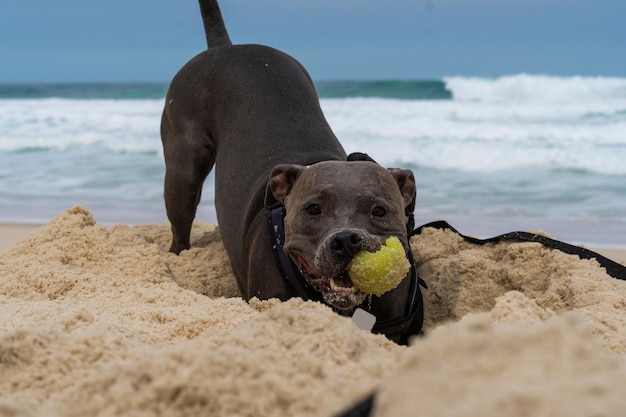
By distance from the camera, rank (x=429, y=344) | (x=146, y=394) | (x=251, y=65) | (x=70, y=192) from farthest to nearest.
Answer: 1. (x=70, y=192)
2. (x=251, y=65)
3. (x=146, y=394)
4. (x=429, y=344)

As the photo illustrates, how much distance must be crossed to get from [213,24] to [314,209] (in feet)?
7.44

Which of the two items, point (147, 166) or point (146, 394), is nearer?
point (146, 394)

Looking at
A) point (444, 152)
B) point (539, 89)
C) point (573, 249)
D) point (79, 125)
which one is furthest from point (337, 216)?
point (539, 89)

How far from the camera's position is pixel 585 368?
1132 mm

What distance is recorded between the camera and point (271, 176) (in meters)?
3.54

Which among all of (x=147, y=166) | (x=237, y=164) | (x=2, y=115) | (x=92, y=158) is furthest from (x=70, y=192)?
(x=2, y=115)

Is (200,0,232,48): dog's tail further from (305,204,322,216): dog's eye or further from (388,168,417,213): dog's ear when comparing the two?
(305,204,322,216): dog's eye

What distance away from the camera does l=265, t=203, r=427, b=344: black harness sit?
326 centimetres

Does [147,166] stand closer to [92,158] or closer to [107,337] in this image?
[92,158]

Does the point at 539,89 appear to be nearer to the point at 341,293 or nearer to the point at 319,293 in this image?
the point at 319,293

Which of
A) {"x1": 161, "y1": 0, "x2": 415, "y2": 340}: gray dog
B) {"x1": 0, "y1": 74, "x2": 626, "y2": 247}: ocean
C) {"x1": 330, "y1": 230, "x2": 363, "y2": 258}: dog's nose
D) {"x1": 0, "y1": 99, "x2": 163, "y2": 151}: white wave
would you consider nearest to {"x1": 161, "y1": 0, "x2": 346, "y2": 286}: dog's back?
{"x1": 161, "y1": 0, "x2": 415, "y2": 340}: gray dog

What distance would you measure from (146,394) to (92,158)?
10210 millimetres

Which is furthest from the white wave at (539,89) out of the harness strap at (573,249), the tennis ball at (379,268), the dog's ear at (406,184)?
the tennis ball at (379,268)

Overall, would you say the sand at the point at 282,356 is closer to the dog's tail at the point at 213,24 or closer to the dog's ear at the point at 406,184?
the dog's ear at the point at 406,184
